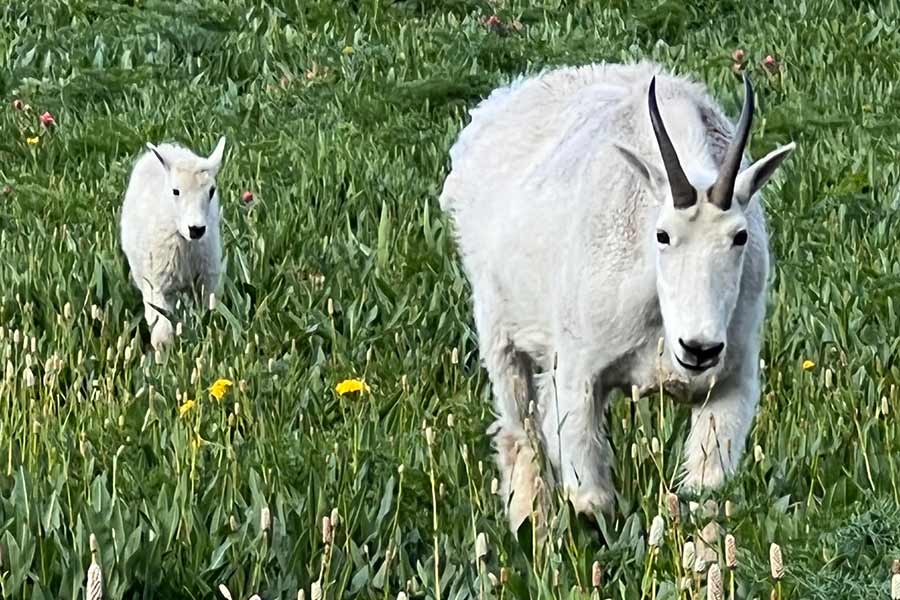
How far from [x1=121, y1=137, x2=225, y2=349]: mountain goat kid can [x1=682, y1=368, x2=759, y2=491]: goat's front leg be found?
10.6 feet

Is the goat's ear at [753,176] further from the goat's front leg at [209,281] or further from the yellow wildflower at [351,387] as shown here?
the goat's front leg at [209,281]

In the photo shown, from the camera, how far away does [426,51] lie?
1192cm

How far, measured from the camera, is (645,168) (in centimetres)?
436

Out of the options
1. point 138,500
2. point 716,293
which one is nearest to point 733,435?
point 716,293

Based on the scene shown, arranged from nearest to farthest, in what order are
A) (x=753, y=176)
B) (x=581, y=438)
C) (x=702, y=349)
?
(x=702, y=349) → (x=753, y=176) → (x=581, y=438)

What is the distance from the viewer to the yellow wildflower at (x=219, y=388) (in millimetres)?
5273

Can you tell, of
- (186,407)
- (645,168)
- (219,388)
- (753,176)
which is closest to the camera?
(753,176)

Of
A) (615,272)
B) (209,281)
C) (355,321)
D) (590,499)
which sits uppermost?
(615,272)

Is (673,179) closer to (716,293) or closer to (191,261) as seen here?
(716,293)

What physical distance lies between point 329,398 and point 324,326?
83 centimetres

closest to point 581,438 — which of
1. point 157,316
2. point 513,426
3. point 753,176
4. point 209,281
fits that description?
point 513,426

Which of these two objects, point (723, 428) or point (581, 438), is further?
point (581, 438)

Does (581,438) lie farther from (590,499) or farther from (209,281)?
(209,281)

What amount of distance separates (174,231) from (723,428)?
3.77m
